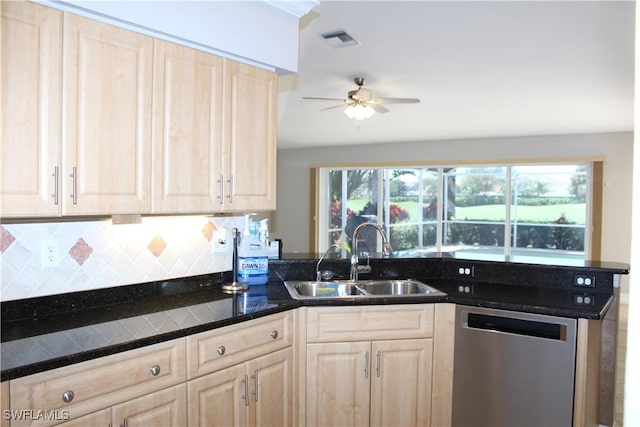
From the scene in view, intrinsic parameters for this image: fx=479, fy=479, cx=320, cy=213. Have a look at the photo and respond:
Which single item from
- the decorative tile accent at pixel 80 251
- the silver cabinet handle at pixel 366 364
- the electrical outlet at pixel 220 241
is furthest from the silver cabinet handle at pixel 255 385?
the decorative tile accent at pixel 80 251

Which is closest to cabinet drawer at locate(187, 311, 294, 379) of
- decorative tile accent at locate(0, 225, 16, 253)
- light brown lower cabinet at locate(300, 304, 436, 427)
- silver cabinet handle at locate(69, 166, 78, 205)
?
light brown lower cabinet at locate(300, 304, 436, 427)

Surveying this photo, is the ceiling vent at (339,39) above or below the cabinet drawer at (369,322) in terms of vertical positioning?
above

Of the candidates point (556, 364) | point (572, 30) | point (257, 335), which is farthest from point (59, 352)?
point (572, 30)

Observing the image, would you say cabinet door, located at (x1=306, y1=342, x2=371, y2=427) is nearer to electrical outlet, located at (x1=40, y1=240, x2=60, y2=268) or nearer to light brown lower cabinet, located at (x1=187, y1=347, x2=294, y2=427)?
light brown lower cabinet, located at (x1=187, y1=347, x2=294, y2=427)

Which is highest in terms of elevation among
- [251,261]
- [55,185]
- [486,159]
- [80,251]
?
[486,159]

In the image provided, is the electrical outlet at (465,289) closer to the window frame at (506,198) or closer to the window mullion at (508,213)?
the window frame at (506,198)

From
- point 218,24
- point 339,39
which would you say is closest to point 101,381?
point 218,24

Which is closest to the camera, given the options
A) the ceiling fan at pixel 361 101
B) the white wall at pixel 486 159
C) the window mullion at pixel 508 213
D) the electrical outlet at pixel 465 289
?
the electrical outlet at pixel 465 289

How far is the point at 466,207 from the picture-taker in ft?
25.2

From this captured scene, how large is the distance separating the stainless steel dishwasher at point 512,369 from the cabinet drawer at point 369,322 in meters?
0.20

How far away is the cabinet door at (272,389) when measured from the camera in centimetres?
219

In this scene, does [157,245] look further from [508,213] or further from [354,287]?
[508,213]

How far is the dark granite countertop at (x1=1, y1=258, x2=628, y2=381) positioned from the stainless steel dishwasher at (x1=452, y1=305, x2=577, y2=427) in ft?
0.27

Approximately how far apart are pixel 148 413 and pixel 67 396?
33cm
